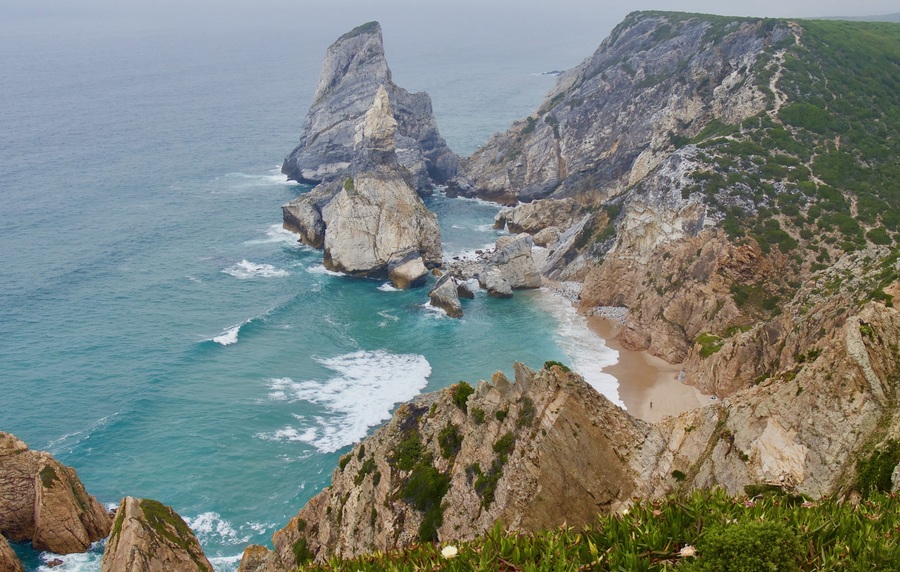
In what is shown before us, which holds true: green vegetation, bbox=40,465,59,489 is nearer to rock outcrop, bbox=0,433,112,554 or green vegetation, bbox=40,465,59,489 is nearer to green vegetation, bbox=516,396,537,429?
rock outcrop, bbox=0,433,112,554

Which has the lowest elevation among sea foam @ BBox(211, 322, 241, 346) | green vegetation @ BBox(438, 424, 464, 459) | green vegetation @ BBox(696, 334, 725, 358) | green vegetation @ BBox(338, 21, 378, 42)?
sea foam @ BBox(211, 322, 241, 346)

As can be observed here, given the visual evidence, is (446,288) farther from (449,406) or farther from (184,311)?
(449,406)

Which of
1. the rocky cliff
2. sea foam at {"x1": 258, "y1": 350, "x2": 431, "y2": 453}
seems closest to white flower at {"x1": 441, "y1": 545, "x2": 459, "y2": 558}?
the rocky cliff

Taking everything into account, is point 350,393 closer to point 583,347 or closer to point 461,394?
point 583,347

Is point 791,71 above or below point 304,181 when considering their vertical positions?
above

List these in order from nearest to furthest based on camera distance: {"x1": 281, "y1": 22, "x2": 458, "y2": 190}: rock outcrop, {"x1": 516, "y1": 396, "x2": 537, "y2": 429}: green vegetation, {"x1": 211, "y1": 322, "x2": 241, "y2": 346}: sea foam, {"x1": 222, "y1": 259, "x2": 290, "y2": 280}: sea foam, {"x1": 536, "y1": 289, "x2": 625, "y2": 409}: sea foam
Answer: {"x1": 516, "y1": 396, "x2": 537, "y2": 429}: green vegetation, {"x1": 536, "y1": 289, "x2": 625, "y2": 409}: sea foam, {"x1": 211, "y1": 322, "x2": 241, "y2": 346}: sea foam, {"x1": 222, "y1": 259, "x2": 290, "y2": 280}: sea foam, {"x1": 281, "y1": 22, "x2": 458, "y2": 190}: rock outcrop

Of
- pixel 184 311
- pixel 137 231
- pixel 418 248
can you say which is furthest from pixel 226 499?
pixel 137 231
